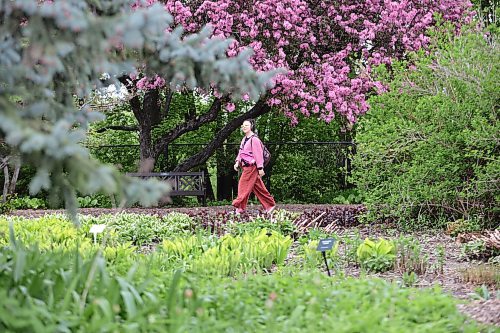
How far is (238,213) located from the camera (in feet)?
32.6

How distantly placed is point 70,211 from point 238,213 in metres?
7.04

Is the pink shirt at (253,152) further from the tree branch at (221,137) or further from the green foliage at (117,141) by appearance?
the green foliage at (117,141)

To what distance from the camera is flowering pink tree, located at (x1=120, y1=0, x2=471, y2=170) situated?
42.7ft

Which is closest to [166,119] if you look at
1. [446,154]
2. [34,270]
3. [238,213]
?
[238,213]

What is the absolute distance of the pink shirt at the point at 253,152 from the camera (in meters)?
10.8

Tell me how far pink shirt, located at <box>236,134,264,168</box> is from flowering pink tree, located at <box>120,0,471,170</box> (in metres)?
2.53

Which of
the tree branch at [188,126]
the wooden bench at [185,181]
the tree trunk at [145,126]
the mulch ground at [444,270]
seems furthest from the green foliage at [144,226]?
the tree trunk at [145,126]

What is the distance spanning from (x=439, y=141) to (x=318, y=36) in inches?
211

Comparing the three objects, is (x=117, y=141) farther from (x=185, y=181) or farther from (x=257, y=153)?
(x=257, y=153)

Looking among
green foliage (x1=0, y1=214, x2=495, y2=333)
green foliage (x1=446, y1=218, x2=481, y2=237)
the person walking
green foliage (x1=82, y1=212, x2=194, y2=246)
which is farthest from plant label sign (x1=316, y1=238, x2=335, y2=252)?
the person walking

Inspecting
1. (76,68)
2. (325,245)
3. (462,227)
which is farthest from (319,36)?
(76,68)

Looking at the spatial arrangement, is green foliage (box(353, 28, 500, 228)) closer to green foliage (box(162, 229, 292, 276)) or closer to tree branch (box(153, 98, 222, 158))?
green foliage (box(162, 229, 292, 276))

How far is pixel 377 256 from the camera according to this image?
20.3 feet

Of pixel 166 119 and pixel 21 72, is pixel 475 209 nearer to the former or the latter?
pixel 21 72
